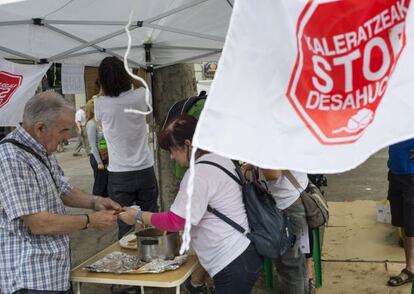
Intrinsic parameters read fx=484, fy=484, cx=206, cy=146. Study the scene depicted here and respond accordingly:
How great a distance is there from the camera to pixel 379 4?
4.28ft

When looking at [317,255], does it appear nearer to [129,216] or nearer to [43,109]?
[129,216]

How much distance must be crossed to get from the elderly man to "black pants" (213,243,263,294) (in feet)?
2.37

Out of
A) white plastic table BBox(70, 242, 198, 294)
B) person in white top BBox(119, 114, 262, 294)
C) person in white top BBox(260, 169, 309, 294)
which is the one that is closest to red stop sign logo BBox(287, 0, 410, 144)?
person in white top BBox(119, 114, 262, 294)

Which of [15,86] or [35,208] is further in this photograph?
[15,86]

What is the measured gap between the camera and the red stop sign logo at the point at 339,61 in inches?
51.0

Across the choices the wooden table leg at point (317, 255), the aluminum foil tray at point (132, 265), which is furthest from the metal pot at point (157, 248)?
the wooden table leg at point (317, 255)

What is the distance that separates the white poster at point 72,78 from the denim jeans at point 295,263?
7.40ft

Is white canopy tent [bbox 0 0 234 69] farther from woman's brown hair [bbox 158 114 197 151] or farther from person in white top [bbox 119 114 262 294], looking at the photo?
person in white top [bbox 119 114 262 294]

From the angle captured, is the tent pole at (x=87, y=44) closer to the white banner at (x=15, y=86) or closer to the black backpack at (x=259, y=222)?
the white banner at (x=15, y=86)

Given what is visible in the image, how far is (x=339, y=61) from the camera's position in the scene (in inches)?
51.0

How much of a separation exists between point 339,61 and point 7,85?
3.18 meters

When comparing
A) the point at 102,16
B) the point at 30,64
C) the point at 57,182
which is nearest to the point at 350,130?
the point at 57,182

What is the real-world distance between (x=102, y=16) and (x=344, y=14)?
250 centimetres

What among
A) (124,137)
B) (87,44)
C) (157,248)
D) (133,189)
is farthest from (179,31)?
(157,248)
